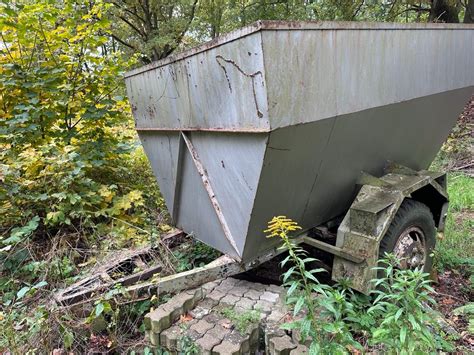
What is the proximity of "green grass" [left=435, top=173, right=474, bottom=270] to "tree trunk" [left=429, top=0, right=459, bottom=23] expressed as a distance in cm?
497

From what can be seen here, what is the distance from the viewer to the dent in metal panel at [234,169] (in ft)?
6.82

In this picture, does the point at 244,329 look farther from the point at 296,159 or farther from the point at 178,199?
the point at 178,199

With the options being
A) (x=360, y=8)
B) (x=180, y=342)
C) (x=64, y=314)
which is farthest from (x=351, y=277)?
(x=360, y=8)

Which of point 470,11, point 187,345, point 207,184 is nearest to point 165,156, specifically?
point 207,184

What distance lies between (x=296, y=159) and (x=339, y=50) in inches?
28.6

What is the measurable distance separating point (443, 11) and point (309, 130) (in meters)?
8.81

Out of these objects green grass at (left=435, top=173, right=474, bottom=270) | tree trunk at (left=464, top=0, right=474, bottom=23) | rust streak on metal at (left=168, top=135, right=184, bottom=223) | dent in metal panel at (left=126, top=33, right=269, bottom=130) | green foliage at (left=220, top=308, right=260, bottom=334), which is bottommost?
green grass at (left=435, top=173, right=474, bottom=270)

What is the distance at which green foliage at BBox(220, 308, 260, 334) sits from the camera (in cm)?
235

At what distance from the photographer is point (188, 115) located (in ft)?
8.49

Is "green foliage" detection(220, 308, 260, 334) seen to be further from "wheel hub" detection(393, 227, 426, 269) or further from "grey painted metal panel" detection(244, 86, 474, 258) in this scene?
"wheel hub" detection(393, 227, 426, 269)

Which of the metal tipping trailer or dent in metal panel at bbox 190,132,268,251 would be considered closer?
the metal tipping trailer

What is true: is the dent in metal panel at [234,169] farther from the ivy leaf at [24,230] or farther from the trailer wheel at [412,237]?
the ivy leaf at [24,230]

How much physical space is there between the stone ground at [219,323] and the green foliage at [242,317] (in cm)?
2

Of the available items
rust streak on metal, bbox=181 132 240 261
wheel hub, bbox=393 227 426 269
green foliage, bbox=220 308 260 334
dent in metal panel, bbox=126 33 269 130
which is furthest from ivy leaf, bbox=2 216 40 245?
wheel hub, bbox=393 227 426 269
